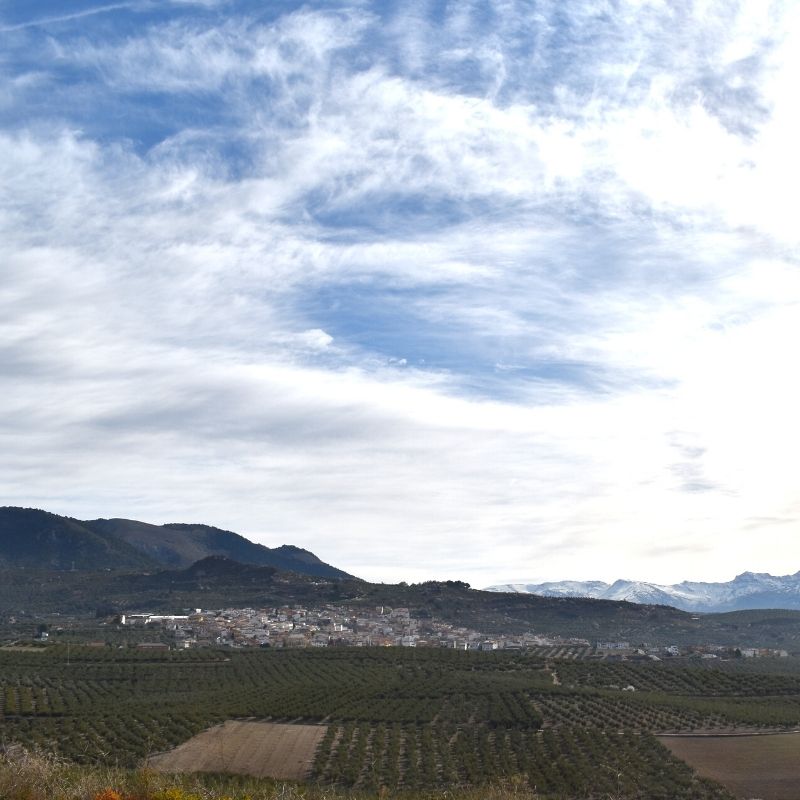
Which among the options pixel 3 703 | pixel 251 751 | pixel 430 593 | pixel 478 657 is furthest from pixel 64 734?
pixel 430 593

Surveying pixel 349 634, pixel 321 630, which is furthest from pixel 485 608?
pixel 349 634

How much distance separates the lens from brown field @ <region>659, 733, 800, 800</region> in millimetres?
48750

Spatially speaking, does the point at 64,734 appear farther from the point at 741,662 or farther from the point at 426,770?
the point at 741,662

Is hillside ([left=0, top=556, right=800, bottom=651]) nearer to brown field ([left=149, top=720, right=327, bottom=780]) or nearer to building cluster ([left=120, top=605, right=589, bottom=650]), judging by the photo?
building cluster ([left=120, top=605, right=589, bottom=650])

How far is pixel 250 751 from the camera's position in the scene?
2216 inches

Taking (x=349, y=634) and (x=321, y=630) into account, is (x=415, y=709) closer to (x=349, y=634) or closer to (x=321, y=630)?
(x=349, y=634)

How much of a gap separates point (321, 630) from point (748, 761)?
100805mm

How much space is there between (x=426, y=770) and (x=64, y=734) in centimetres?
2158

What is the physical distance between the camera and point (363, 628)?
157375 mm

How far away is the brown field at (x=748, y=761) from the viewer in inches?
1919

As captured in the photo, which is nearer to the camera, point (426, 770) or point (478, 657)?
point (426, 770)

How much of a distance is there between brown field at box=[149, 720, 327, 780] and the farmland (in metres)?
0.59

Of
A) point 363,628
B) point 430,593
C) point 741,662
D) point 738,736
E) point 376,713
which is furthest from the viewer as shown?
point 430,593

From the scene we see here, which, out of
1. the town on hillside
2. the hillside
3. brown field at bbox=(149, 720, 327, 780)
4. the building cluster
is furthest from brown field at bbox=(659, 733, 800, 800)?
the hillside
